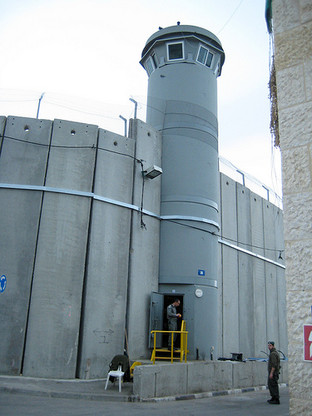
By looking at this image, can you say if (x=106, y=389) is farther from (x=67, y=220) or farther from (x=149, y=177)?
(x=149, y=177)

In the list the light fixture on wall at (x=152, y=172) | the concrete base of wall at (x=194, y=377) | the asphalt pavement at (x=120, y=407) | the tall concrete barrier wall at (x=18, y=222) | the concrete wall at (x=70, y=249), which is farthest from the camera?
the light fixture on wall at (x=152, y=172)

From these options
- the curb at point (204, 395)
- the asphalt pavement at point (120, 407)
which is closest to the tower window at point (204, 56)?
the curb at point (204, 395)

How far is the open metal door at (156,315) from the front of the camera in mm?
13336

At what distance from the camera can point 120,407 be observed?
8633 mm

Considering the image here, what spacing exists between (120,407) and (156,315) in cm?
507

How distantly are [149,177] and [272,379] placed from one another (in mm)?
7576

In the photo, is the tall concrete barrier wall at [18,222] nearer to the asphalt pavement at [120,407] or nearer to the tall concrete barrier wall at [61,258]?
the tall concrete barrier wall at [61,258]

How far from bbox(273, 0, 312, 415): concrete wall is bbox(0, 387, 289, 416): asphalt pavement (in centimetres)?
482

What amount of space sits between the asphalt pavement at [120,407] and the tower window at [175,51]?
12761mm

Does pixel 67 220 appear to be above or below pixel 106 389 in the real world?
above

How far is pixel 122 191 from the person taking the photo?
13828 mm

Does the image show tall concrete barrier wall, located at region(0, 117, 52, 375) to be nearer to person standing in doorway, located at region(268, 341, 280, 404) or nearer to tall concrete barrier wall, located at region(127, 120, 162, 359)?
tall concrete barrier wall, located at region(127, 120, 162, 359)

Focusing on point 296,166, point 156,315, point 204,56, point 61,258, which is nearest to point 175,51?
point 204,56

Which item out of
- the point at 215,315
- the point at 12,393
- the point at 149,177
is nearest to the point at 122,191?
the point at 149,177
